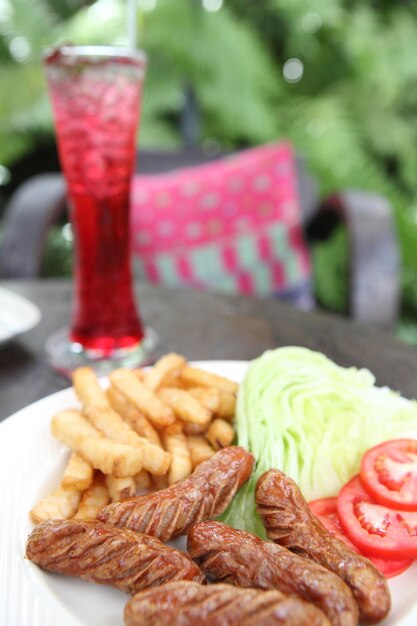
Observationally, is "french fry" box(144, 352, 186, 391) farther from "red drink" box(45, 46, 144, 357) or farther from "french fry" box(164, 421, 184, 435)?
"red drink" box(45, 46, 144, 357)

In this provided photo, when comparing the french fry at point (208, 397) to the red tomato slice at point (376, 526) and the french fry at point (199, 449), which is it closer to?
the french fry at point (199, 449)

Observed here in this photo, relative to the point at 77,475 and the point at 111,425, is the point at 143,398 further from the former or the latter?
the point at 77,475

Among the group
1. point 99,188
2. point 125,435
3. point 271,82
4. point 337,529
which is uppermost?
point 271,82

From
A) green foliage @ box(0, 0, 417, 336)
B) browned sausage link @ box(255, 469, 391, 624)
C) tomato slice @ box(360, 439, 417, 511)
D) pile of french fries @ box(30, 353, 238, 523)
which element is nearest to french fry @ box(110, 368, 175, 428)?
pile of french fries @ box(30, 353, 238, 523)

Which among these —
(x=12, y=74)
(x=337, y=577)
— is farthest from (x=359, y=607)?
(x=12, y=74)

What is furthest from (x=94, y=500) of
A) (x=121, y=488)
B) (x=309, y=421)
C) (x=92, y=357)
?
(x=92, y=357)
